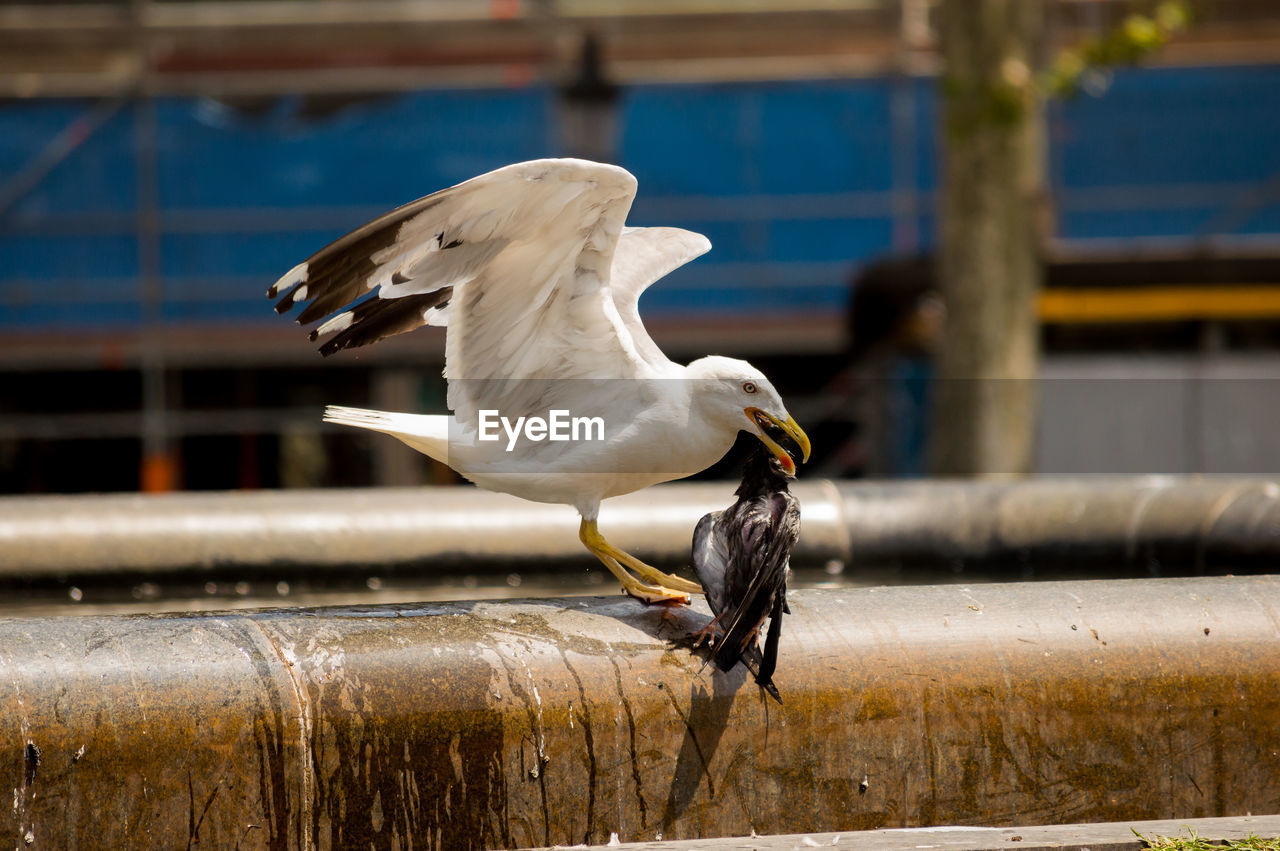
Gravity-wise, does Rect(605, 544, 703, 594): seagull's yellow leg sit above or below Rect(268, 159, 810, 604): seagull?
below

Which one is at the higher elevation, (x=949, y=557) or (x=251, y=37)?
(x=251, y=37)

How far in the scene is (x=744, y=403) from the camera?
274 cm

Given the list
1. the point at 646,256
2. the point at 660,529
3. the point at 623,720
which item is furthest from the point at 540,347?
the point at 660,529

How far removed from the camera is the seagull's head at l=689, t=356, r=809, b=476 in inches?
106

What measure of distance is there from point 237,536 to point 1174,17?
570 centimetres

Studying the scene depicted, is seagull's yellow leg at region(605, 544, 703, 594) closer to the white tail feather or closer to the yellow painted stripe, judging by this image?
the white tail feather

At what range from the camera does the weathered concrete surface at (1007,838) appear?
210 cm

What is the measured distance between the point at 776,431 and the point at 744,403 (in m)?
0.09

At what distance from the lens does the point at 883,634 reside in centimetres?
244

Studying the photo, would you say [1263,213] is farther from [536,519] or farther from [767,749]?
[767,749]

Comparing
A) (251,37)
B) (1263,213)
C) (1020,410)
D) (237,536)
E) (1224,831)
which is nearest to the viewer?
(1224,831)

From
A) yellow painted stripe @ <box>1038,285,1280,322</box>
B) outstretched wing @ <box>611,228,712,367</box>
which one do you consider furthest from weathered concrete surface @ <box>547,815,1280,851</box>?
yellow painted stripe @ <box>1038,285,1280,322</box>

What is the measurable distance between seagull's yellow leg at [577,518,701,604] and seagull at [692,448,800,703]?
214mm

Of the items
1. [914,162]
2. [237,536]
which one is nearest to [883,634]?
[237,536]
